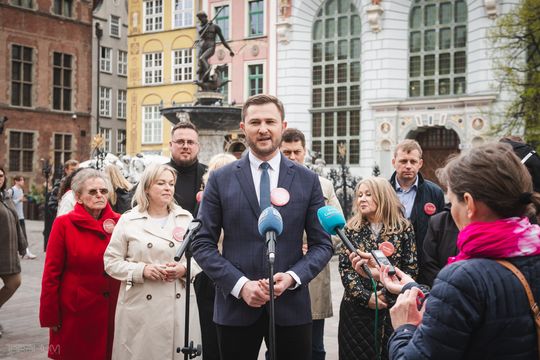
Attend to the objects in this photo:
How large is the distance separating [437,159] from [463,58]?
15.6ft

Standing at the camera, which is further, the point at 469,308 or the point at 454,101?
the point at 454,101

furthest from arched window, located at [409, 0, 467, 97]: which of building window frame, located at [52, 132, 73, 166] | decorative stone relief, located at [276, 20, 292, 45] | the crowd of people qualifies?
building window frame, located at [52, 132, 73, 166]

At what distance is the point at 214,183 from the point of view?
3.56 metres

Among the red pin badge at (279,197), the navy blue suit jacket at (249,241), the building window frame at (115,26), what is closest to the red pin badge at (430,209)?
the navy blue suit jacket at (249,241)

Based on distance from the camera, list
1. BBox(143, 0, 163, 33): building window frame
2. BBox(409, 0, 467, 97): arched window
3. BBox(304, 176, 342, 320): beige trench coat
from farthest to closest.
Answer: BBox(143, 0, 163, 33): building window frame → BBox(409, 0, 467, 97): arched window → BBox(304, 176, 342, 320): beige trench coat

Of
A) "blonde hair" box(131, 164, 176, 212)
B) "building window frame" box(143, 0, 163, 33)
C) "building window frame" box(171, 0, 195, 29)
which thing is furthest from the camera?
"building window frame" box(143, 0, 163, 33)

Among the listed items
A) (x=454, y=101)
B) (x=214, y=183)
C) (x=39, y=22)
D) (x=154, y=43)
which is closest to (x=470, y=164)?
(x=214, y=183)

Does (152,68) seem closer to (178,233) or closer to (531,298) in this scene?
(178,233)

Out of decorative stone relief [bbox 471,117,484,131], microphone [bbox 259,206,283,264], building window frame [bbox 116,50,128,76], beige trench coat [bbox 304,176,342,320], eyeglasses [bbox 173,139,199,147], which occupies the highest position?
building window frame [bbox 116,50,128,76]

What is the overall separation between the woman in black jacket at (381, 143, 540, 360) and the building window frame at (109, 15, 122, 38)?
46117 mm

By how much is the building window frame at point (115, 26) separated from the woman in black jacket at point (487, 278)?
151 ft

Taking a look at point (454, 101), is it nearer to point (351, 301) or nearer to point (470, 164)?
point (351, 301)

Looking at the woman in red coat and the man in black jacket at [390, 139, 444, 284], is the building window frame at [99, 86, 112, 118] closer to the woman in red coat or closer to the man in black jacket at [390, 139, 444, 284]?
the woman in red coat

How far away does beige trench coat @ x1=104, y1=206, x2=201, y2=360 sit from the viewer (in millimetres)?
4352
